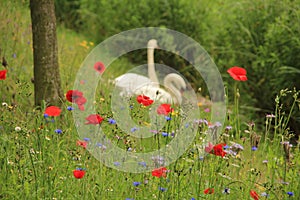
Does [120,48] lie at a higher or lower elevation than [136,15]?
lower

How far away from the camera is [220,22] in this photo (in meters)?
7.68

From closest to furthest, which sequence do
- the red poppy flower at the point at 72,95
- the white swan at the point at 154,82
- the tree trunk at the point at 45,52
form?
the red poppy flower at the point at 72,95 < the tree trunk at the point at 45,52 < the white swan at the point at 154,82

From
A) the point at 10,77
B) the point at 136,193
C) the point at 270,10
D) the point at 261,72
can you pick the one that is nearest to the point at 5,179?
the point at 136,193

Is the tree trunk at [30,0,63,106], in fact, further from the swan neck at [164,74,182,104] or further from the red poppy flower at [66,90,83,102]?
the swan neck at [164,74,182,104]

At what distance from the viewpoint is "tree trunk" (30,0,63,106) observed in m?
4.16

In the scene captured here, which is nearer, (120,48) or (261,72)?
(261,72)

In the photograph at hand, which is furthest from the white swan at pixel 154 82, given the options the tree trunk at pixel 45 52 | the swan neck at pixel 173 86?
the tree trunk at pixel 45 52

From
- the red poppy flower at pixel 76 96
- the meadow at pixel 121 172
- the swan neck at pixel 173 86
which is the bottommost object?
the meadow at pixel 121 172

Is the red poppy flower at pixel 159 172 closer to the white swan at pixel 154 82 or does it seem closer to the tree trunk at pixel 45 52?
the tree trunk at pixel 45 52

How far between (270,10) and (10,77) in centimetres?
315

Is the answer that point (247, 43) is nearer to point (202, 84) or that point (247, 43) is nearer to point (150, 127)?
point (202, 84)

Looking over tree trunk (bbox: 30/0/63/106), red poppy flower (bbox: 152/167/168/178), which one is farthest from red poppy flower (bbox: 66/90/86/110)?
tree trunk (bbox: 30/0/63/106)

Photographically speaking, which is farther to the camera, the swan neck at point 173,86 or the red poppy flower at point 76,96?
the swan neck at point 173,86

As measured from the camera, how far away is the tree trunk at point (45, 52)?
4155 mm
